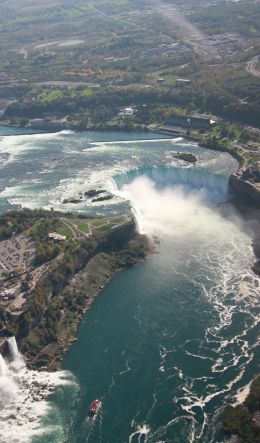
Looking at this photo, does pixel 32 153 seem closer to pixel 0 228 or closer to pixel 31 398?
pixel 0 228

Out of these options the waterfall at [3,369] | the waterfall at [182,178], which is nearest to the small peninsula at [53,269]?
the waterfall at [3,369]

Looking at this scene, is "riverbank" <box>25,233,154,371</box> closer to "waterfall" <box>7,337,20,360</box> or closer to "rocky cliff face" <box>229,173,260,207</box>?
"waterfall" <box>7,337,20,360</box>

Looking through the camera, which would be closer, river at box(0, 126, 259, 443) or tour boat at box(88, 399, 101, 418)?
river at box(0, 126, 259, 443)

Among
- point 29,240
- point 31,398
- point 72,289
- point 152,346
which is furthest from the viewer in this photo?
point 29,240

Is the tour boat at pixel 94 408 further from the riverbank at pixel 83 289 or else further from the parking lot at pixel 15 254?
the parking lot at pixel 15 254

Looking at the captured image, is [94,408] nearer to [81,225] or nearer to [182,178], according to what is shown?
[81,225]

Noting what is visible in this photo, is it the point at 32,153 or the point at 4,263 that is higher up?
the point at 4,263

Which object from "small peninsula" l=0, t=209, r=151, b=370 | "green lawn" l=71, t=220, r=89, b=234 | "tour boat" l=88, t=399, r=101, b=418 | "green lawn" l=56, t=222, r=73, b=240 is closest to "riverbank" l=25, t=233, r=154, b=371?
"small peninsula" l=0, t=209, r=151, b=370

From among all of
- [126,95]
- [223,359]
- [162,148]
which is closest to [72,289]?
[223,359]
